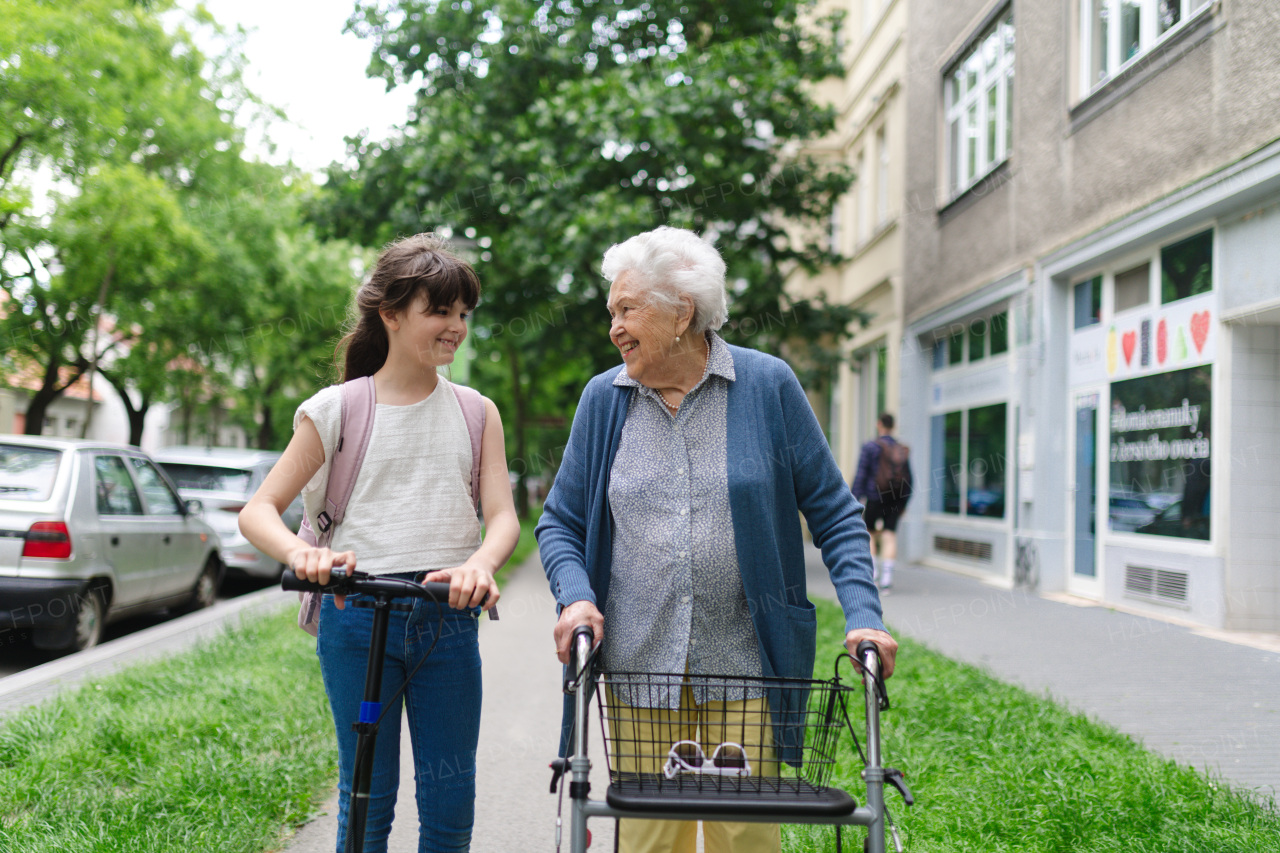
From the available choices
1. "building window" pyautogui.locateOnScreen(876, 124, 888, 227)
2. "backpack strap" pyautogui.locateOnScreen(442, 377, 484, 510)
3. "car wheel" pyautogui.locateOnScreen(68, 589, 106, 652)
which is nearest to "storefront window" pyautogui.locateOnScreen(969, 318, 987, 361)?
"building window" pyautogui.locateOnScreen(876, 124, 888, 227)

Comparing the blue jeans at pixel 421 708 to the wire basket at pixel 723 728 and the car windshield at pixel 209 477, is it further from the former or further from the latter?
the car windshield at pixel 209 477

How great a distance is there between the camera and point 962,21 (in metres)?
13.7

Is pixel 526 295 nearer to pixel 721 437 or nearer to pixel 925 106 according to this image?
pixel 925 106

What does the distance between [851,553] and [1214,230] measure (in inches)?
291

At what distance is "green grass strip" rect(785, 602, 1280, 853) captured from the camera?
11.2 feet

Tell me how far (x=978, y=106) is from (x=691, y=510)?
12.5 meters

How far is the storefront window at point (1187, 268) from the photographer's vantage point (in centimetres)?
845

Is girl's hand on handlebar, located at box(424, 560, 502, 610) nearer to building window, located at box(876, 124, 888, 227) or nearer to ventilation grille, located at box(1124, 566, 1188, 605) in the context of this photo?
ventilation grille, located at box(1124, 566, 1188, 605)

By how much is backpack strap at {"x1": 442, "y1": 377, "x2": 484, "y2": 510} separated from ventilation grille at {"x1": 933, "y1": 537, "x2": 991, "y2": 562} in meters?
11.1

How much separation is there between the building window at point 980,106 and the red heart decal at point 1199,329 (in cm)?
432

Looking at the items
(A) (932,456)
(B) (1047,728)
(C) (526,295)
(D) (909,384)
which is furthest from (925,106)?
(B) (1047,728)

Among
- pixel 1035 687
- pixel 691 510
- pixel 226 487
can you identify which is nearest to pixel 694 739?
pixel 691 510

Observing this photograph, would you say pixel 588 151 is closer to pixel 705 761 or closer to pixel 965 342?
pixel 965 342

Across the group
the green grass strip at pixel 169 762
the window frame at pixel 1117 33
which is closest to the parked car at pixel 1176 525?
the window frame at pixel 1117 33
